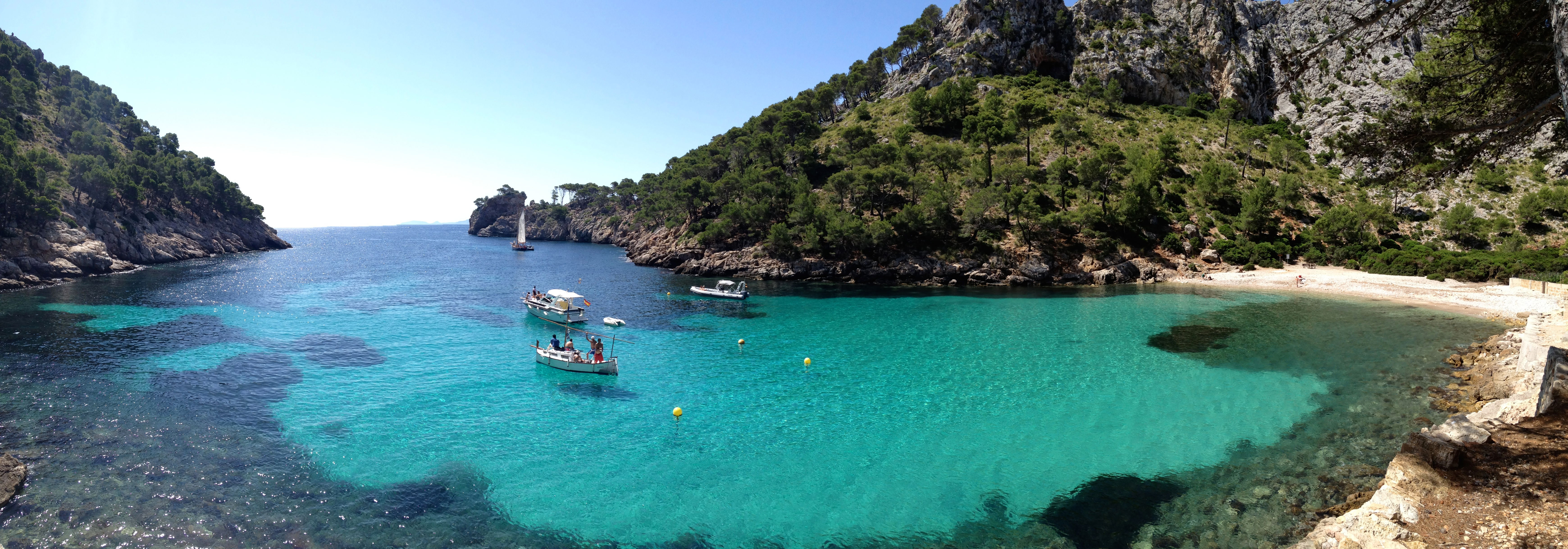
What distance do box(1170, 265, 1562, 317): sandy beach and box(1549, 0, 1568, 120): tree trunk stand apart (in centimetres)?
3637

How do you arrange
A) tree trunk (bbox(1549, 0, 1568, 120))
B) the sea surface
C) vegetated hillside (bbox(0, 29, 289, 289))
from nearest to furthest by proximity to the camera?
tree trunk (bbox(1549, 0, 1568, 120)) → the sea surface → vegetated hillside (bbox(0, 29, 289, 289))

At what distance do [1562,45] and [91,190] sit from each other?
12408 centimetres

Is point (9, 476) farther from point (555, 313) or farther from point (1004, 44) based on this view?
point (1004, 44)

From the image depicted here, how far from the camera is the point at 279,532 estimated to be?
48.8 feet

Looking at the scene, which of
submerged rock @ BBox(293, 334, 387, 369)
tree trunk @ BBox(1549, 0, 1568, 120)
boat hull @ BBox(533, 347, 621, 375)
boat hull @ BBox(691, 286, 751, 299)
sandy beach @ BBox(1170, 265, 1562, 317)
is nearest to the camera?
tree trunk @ BBox(1549, 0, 1568, 120)

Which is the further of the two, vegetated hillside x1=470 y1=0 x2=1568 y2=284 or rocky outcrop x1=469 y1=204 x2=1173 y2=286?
rocky outcrop x1=469 y1=204 x2=1173 y2=286

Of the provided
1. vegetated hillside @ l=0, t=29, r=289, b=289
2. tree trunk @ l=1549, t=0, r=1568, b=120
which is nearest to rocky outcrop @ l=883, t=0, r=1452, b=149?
tree trunk @ l=1549, t=0, r=1568, b=120

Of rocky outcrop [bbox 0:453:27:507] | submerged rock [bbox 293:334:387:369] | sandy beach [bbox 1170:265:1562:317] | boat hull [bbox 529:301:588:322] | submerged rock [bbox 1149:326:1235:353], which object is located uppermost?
sandy beach [bbox 1170:265:1562:317]

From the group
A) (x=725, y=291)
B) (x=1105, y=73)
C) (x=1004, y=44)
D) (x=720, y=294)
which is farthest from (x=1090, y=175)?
(x=1004, y=44)

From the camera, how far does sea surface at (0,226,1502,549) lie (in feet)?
50.2

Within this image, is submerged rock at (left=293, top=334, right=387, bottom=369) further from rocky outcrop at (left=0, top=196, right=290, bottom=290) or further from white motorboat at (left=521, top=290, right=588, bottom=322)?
rocky outcrop at (left=0, top=196, right=290, bottom=290)

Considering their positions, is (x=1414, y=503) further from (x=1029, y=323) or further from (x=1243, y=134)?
(x=1243, y=134)

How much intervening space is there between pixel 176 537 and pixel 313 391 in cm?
1347

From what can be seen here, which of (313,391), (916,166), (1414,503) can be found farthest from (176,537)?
(916,166)
